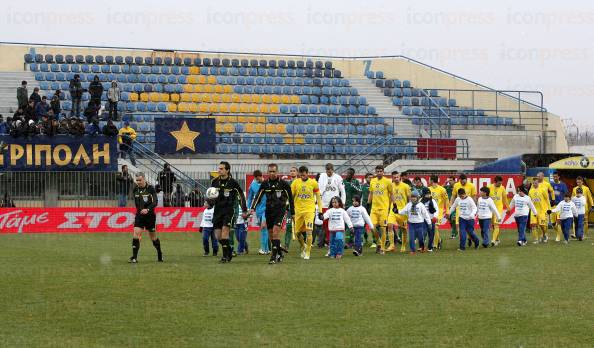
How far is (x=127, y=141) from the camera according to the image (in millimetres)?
39375

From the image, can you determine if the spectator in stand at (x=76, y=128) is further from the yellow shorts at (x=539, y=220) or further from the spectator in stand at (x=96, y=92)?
the yellow shorts at (x=539, y=220)

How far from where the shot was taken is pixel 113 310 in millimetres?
12719

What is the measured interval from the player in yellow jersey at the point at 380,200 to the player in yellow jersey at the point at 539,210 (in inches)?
224

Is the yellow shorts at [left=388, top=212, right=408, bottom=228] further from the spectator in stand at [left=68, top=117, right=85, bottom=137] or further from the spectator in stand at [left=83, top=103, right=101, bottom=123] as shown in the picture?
the spectator in stand at [left=83, top=103, right=101, bottom=123]

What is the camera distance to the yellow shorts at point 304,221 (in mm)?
21609

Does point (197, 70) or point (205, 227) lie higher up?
point (197, 70)

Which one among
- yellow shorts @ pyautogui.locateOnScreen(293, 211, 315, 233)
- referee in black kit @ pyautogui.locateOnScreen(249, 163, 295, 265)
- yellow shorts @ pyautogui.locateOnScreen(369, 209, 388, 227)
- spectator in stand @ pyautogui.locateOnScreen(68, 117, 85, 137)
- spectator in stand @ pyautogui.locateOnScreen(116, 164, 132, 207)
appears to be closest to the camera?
referee in black kit @ pyautogui.locateOnScreen(249, 163, 295, 265)

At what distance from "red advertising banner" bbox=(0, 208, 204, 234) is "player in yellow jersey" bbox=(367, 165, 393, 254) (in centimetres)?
1222

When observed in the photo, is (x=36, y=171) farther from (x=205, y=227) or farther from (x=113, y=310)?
(x=113, y=310)

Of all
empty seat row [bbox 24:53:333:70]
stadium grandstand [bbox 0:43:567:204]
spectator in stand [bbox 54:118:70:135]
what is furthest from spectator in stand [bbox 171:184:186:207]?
empty seat row [bbox 24:53:333:70]

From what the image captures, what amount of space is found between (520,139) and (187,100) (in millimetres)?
15652

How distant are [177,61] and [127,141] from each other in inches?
464

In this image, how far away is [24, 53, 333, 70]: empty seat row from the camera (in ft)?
159

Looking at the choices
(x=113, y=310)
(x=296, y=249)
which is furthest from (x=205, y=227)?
(x=113, y=310)
